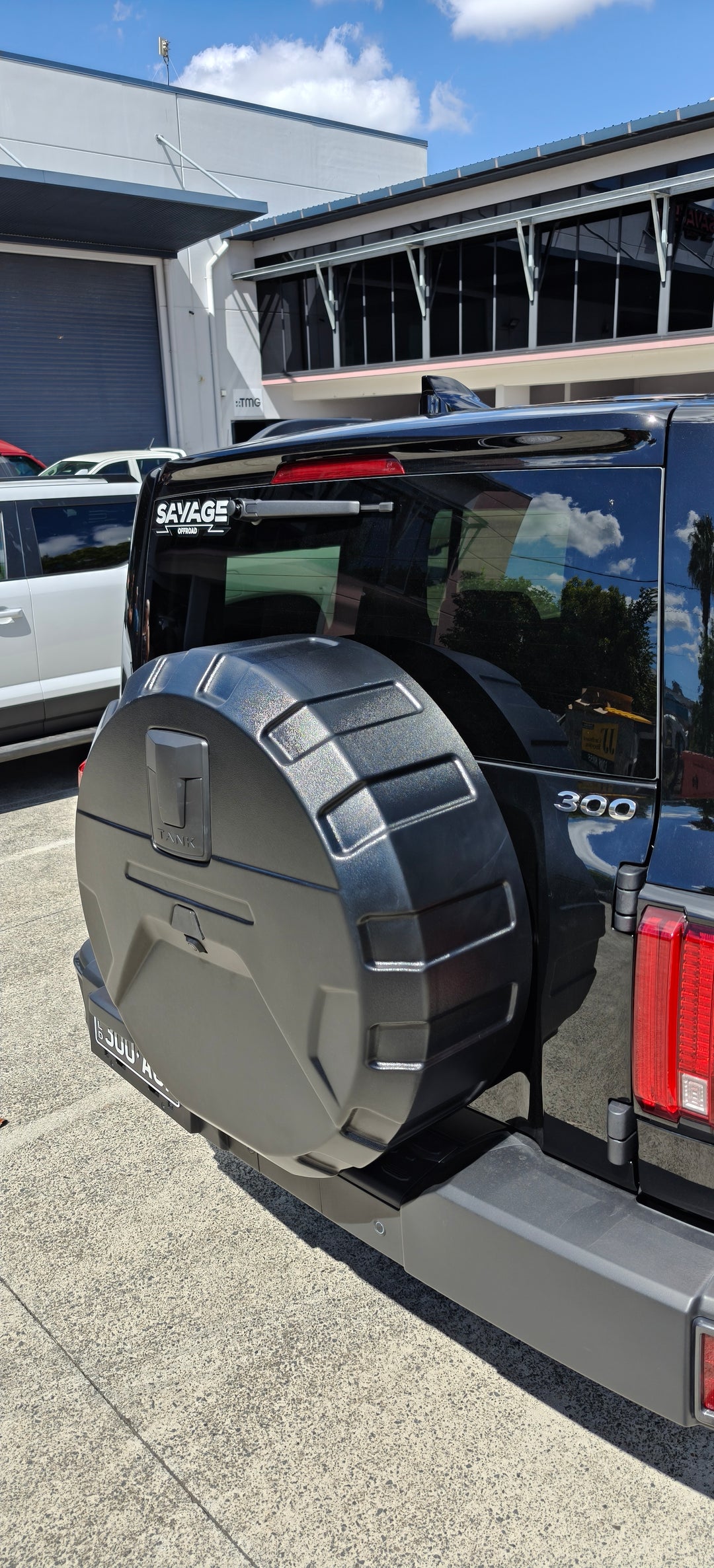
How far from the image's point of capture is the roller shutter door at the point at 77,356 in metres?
24.4

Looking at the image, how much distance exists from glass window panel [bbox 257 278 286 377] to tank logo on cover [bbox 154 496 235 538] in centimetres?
2897

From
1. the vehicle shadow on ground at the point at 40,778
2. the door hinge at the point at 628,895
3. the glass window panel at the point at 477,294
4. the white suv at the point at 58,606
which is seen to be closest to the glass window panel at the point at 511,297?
the glass window panel at the point at 477,294

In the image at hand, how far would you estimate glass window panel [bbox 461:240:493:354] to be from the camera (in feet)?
78.9

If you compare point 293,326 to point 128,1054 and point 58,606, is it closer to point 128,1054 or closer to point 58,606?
point 58,606

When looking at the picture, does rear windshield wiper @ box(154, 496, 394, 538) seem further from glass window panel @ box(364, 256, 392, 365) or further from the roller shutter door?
glass window panel @ box(364, 256, 392, 365)

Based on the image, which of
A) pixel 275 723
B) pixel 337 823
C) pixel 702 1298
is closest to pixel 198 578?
pixel 275 723

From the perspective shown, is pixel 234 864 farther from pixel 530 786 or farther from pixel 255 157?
pixel 255 157

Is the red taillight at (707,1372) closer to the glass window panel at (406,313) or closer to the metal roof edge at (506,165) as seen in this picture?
the metal roof edge at (506,165)

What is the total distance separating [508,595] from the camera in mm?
1959

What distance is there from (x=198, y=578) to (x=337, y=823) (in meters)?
1.32

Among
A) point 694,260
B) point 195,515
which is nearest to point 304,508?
point 195,515

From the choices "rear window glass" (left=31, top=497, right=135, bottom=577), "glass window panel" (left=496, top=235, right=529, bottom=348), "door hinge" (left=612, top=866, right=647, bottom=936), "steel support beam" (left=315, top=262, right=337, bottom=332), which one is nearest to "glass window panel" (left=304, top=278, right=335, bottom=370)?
"steel support beam" (left=315, top=262, right=337, bottom=332)

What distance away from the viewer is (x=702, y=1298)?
5.27ft

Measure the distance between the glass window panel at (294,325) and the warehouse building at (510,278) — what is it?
4cm
